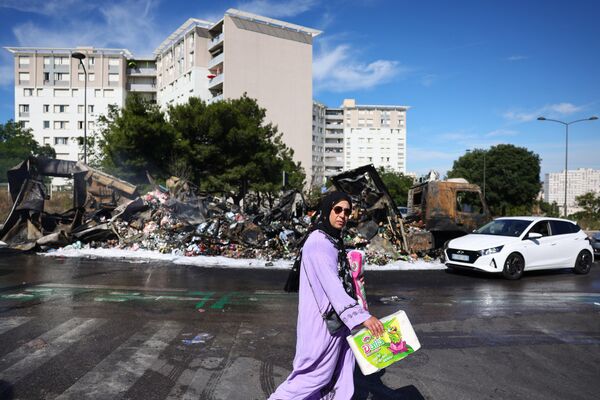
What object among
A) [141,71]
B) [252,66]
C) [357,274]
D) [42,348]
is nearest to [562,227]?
[357,274]

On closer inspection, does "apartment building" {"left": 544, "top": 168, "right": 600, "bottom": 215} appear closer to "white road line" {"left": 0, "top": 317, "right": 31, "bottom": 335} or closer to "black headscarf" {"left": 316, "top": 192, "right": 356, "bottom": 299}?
"white road line" {"left": 0, "top": 317, "right": 31, "bottom": 335}

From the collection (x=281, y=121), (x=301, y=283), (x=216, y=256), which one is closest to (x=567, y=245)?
(x=216, y=256)

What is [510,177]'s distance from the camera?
184ft

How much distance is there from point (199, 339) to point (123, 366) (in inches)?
42.4

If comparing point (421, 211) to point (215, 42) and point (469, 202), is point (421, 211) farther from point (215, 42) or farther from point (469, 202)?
point (215, 42)

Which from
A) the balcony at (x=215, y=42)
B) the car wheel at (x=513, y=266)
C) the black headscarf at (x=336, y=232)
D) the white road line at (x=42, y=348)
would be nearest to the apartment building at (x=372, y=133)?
the balcony at (x=215, y=42)

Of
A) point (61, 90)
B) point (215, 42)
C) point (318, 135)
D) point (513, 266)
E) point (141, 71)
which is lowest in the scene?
point (513, 266)

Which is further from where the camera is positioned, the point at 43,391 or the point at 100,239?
the point at 100,239

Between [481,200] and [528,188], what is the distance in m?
49.0

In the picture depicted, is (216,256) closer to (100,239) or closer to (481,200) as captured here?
(100,239)

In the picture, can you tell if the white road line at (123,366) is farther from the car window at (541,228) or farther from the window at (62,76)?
the window at (62,76)

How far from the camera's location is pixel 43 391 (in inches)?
146

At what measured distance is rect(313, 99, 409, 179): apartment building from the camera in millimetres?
115938

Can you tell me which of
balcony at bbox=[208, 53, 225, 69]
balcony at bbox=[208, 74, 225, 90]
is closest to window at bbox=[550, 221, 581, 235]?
balcony at bbox=[208, 74, 225, 90]
